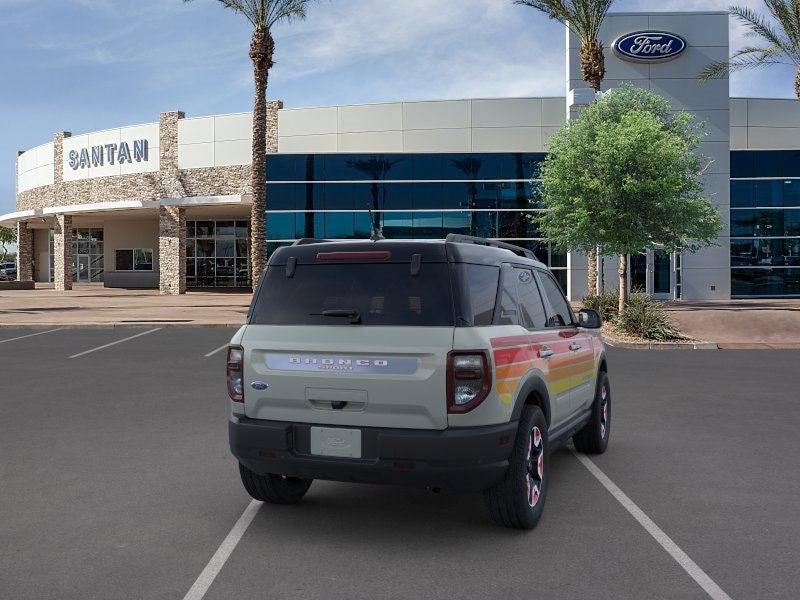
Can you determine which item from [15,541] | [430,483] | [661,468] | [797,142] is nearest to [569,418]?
[661,468]

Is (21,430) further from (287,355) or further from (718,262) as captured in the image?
(718,262)

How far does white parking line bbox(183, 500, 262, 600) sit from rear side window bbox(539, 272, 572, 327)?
2591 millimetres

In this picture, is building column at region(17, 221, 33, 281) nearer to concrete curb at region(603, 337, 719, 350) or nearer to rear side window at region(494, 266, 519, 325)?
concrete curb at region(603, 337, 719, 350)

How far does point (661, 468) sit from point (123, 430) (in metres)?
5.29

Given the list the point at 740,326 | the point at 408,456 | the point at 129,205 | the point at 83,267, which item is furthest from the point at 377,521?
the point at 83,267

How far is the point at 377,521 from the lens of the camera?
4957mm

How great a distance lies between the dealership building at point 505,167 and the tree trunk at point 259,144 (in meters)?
8.61

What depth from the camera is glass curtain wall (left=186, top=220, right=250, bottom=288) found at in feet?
157

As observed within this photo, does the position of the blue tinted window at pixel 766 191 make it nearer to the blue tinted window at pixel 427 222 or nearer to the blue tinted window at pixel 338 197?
the blue tinted window at pixel 427 222

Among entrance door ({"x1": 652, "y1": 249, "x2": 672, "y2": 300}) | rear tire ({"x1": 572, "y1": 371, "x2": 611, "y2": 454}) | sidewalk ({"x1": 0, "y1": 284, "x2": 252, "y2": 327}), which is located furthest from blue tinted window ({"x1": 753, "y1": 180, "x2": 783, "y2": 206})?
rear tire ({"x1": 572, "y1": 371, "x2": 611, "y2": 454})

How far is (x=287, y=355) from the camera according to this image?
457 cm

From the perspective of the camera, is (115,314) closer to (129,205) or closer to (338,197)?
(338,197)

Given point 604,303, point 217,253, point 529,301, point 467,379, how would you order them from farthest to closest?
point 217,253
point 604,303
point 529,301
point 467,379

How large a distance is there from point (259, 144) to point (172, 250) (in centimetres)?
1631
